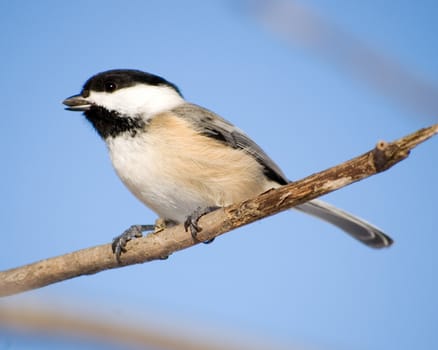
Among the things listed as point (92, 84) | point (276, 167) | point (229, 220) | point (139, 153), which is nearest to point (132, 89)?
point (92, 84)

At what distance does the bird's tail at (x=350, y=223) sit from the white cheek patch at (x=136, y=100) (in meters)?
1.21

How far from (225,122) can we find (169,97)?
44 centimetres

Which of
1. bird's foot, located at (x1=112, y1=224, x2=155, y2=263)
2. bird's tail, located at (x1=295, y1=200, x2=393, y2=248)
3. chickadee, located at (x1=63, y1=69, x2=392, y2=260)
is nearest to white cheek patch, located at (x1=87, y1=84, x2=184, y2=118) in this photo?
chickadee, located at (x1=63, y1=69, x2=392, y2=260)

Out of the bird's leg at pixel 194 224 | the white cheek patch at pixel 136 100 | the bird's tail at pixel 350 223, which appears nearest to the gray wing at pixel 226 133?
the white cheek patch at pixel 136 100

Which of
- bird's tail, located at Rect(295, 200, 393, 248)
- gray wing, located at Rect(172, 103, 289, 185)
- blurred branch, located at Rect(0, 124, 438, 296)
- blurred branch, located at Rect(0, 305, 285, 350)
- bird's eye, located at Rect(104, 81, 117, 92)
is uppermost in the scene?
bird's eye, located at Rect(104, 81, 117, 92)

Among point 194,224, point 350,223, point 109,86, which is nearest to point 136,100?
point 109,86

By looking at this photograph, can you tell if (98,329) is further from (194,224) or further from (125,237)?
(125,237)

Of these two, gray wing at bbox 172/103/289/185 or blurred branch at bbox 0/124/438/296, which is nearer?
blurred branch at bbox 0/124/438/296

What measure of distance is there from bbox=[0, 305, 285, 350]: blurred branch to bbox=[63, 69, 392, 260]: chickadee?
7.75 feet

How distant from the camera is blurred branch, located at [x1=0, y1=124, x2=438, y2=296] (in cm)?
214

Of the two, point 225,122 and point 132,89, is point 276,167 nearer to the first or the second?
point 225,122

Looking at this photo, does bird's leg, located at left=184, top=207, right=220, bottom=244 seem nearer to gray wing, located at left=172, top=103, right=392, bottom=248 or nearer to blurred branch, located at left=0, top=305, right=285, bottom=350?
gray wing, located at left=172, top=103, right=392, bottom=248

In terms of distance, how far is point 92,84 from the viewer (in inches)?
147

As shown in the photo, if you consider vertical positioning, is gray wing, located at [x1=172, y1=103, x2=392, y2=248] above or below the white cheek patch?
below
